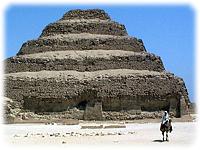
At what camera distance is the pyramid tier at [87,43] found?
41.7 m

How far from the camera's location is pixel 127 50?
41.9 metres

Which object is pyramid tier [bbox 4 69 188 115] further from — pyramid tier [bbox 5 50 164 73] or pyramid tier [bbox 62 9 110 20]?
pyramid tier [bbox 62 9 110 20]

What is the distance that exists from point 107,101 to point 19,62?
8.67 metres

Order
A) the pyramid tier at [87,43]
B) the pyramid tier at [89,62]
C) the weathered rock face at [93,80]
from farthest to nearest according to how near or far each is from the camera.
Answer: the pyramid tier at [87,43]
the pyramid tier at [89,62]
the weathered rock face at [93,80]

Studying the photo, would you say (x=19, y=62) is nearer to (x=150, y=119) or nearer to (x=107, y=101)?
(x=107, y=101)

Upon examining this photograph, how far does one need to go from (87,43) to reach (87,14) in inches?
209

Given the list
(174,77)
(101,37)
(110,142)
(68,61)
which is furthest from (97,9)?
(110,142)

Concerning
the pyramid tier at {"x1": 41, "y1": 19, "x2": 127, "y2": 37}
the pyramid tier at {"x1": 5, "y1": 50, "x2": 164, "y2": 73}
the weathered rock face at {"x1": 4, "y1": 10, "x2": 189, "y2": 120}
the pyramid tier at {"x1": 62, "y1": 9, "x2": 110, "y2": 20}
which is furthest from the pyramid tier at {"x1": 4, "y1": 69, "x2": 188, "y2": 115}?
the pyramid tier at {"x1": 62, "y1": 9, "x2": 110, "y2": 20}

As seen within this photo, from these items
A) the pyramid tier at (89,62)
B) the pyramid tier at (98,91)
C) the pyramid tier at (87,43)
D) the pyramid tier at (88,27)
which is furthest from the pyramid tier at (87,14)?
the pyramid tier at (98,91)

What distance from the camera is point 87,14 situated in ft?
152

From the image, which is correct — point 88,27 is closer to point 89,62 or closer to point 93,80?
point 89,62

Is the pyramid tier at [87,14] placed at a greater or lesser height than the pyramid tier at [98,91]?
greater

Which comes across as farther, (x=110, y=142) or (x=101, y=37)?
(x=101, y=37)

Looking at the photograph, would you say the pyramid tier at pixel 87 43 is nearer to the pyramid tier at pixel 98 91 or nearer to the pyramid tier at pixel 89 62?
the pyramid tier at pixel 89 62
